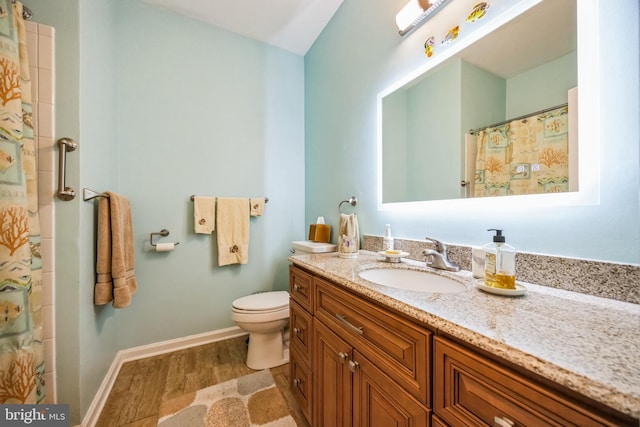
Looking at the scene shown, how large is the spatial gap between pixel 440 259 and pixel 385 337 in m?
0.45

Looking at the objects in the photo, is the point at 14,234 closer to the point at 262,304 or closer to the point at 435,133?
the point at 262,304

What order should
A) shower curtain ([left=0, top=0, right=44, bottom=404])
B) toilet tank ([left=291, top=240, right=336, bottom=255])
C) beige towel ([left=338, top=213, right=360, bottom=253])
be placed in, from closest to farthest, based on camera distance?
shower curtain ([left=0, top=0, right=44, bottom=404]), beige towel ([left=338, top=213, right=360, bottom=253]), toilet tank ([left=291, top=240, right=336, bottom=255])

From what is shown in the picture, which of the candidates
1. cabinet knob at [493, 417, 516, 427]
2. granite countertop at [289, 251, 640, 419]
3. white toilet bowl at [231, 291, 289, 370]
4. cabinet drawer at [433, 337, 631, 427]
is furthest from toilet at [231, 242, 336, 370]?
cabinet knob at [493, 417, 516, 427]

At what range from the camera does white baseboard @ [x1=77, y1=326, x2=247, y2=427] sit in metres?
1.17

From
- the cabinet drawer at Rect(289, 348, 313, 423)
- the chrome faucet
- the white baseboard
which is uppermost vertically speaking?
the chrome faucet

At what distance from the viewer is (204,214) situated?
185 centimetres

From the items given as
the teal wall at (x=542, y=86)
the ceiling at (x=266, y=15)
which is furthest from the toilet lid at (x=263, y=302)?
the ceiling at (x=266, y=15)

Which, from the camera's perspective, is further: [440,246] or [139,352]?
[139,352]

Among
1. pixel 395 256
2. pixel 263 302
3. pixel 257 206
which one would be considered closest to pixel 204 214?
pixel 257 206

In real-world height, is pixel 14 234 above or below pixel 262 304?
above

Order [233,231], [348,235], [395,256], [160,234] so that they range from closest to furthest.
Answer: [395,256] → [348,235] → [160,234] → [233,231]

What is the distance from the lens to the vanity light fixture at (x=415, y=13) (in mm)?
1048

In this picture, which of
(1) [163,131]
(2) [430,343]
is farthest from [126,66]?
(2) [430,343]

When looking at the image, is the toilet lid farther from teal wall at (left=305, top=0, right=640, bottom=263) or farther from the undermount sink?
the undermount sink
